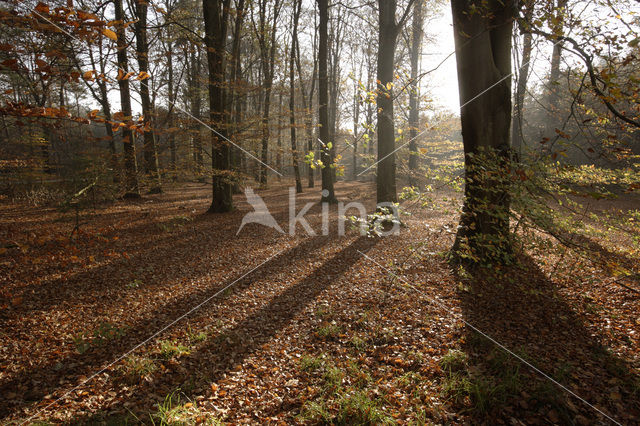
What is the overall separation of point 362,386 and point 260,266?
387 cm

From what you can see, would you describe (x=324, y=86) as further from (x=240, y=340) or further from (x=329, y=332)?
(x=240, y=340)

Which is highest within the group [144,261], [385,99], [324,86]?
[324,86]

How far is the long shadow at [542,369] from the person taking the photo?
8.78 ft

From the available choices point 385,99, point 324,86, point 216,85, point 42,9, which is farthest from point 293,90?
point 42,9

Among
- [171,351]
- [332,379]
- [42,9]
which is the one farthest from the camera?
[171,351]

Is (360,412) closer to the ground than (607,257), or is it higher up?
closer to the ground

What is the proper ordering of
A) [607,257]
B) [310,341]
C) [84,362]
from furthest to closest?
1. [607,257]
2. [310,341]
3. [84,362]

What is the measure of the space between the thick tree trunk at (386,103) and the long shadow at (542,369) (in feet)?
15.6

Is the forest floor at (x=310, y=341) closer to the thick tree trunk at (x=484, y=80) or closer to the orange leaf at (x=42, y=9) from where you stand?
the thick tree trunk at (x=484, y=80)

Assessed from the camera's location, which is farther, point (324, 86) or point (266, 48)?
point (266, 48)

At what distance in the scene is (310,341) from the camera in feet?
13.3

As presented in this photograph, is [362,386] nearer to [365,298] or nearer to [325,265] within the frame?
[365,298]

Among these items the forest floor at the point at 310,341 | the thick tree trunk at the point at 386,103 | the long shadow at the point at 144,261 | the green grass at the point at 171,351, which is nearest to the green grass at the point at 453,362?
the forest floor at the point at 310,341

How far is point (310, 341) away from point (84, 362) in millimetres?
2669
